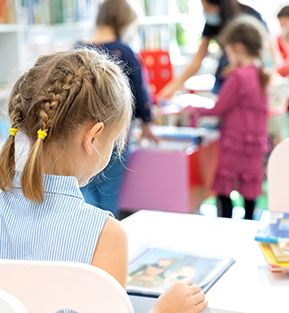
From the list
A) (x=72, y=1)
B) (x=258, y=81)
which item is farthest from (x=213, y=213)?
(x=72, y=1)

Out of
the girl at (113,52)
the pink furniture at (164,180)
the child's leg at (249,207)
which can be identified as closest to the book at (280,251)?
the girl at (113,52)

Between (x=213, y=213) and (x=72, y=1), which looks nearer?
(x=213, y=213)

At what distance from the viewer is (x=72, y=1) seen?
3.26 metres

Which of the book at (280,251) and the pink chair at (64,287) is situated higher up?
the pink chair at (64,287)

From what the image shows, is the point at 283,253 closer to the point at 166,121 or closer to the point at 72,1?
the point at 166,121

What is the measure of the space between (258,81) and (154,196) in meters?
0.77

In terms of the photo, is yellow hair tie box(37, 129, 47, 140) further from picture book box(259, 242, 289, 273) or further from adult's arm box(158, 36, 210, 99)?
adult's arm box(158, 36, 210, 99)

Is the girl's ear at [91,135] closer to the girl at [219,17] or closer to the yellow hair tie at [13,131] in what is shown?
the yellow hair tie at [13,131]

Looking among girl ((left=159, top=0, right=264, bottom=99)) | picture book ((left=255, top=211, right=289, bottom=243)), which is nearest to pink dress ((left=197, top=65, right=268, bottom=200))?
girl ((left=159, top=0, right=264, bottom=99))

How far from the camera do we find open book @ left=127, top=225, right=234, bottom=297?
0.86 meters

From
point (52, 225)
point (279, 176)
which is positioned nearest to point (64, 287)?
point (52, 225)

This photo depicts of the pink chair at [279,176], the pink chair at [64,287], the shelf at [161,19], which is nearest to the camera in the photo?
the pink chair at [64,287]

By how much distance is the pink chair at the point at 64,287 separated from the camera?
1.64 ft

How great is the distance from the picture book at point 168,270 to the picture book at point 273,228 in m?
0.08
